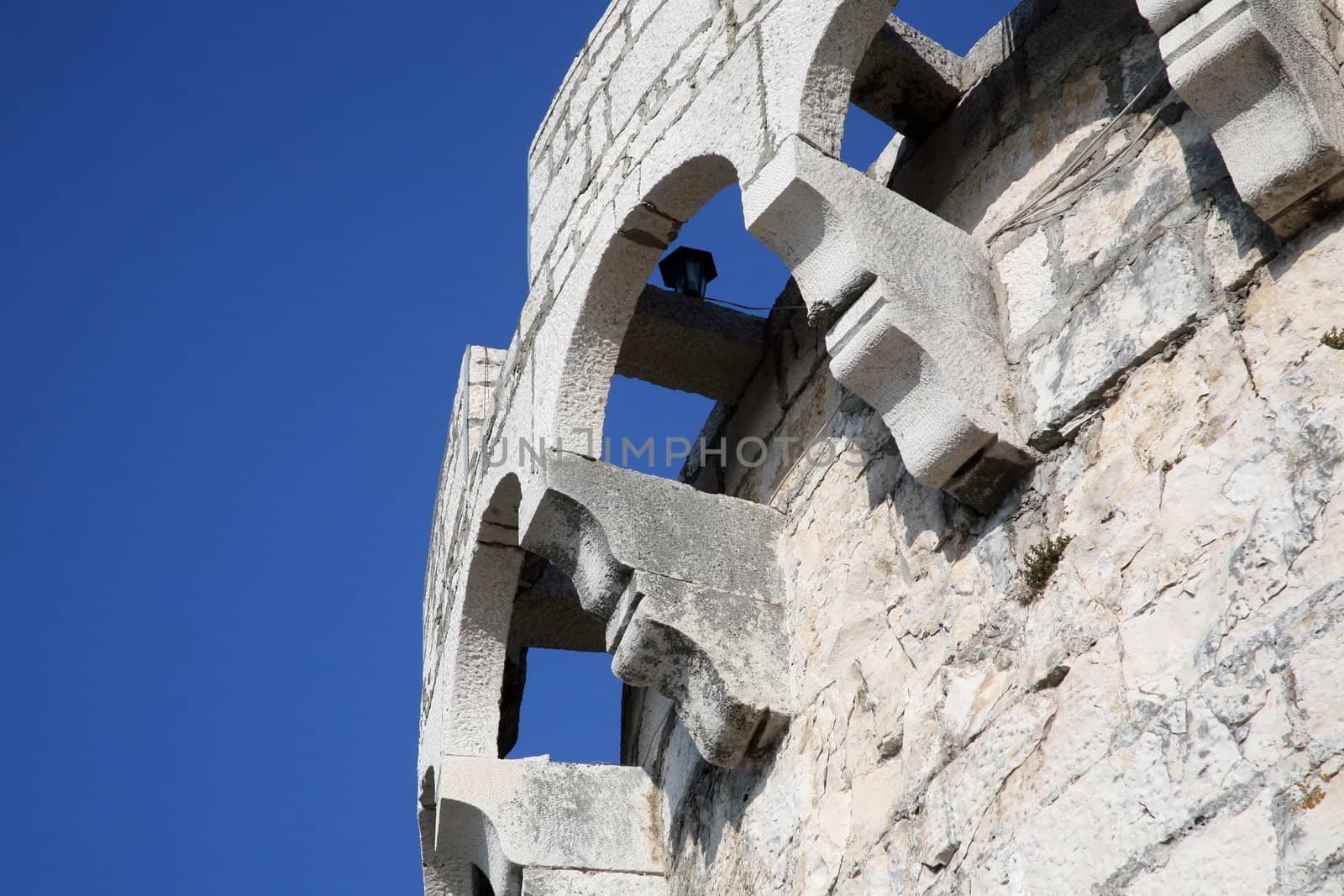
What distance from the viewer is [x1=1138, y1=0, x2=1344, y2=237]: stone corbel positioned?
2416 millimetres

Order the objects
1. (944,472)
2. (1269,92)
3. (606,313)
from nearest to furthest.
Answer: (1269,92) → (944,472) → (606,313)

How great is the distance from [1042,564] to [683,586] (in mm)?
1111

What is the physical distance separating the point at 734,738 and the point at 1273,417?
60.8 inches

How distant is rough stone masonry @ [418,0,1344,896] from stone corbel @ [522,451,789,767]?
1 centimetres

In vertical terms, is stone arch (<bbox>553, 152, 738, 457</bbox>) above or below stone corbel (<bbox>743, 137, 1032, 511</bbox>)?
above

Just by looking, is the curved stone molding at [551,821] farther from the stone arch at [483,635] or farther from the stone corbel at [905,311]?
the stone corbel at [905,311]

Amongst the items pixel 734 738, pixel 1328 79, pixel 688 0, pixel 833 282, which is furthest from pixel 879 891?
pixel 688 0

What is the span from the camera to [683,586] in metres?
3.64

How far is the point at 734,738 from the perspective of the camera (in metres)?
3.52

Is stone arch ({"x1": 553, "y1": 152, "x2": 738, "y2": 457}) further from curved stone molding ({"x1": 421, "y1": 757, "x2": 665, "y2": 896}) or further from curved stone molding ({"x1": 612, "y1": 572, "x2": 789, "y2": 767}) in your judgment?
curved stone molding ({"x1": 421, "y1": 757, "x2": 665, "y2": 896})

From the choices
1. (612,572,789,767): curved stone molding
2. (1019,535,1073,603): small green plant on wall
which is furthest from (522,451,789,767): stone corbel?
(1019,535,1073,603): small green plant on wall

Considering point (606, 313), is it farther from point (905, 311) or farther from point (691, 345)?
point (905, 311)

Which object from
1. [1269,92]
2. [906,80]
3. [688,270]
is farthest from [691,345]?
[1269,92]

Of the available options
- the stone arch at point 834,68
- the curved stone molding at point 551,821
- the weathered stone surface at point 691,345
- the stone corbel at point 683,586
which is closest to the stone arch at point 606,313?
the stone corbel at point 683,586
